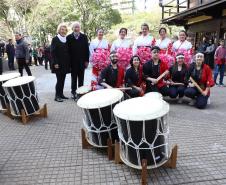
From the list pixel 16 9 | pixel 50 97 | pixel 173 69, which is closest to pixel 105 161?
pixel 173 69

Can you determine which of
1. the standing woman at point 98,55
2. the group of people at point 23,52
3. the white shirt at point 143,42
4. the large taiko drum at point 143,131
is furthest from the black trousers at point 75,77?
the large taiko drum at point 143,131

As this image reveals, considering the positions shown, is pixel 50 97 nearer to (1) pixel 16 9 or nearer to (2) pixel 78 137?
(2) pixel 78 137

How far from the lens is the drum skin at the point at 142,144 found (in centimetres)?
317

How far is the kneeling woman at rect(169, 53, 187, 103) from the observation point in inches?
261

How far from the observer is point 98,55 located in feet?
21.9

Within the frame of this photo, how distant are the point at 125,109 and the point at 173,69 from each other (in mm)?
3719

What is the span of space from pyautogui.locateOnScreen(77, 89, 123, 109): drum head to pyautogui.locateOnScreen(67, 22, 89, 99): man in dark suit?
10.7 feet

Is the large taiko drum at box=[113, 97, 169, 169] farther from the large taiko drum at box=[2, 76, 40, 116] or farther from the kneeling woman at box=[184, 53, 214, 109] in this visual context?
the kneeling woman at box=[184, 53, 214, 109]

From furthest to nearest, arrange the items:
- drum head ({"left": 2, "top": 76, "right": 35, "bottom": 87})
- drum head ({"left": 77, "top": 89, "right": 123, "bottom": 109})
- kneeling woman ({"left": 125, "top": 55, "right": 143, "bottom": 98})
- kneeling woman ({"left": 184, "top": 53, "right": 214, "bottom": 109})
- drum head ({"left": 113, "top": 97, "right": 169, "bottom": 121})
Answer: kneeling woman ({"left": 184, "top": 53, "right": 214, "bottom": 109})
kneeling woman ({"left": 125, "top": 55, "right": 143, "bottom": 98})
drum head ({"left": 2, "top": 76, "right": 35, "bottom": 87})
drum head ({"left": 77, "top": 89, "right": 123, "bottom": 109})
drum head ({"left": 113, "top": 97, "right": 169, "bottom": 121})

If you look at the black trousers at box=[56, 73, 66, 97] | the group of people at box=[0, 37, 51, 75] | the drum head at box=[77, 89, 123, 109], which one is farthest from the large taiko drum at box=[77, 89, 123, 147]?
the group of people at box=[0, 37, 51, 75]

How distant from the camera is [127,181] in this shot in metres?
3.28

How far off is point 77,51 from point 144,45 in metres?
1.59

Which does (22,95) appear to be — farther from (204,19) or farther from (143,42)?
(204,19)

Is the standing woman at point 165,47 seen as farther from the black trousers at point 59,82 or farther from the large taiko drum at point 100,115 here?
the large taiko drum at point 100,115
